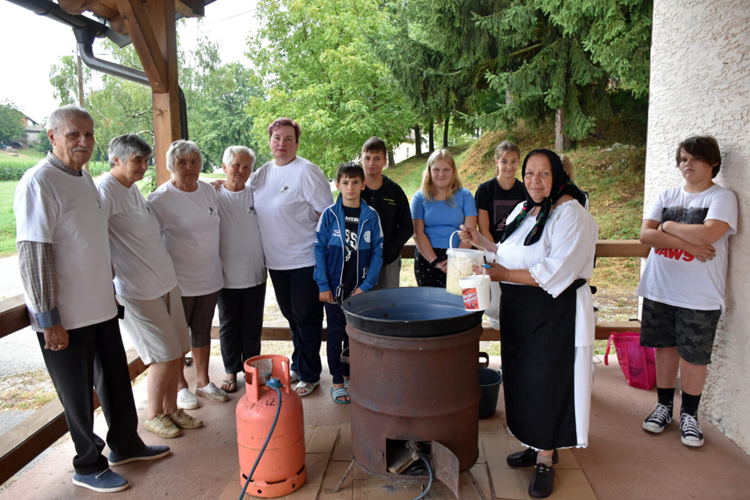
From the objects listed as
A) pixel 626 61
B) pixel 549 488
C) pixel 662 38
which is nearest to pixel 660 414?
pixel 549 488

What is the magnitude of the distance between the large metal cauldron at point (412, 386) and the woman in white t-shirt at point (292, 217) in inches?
42.8

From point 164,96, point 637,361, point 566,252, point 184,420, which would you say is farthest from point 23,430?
point 637,361

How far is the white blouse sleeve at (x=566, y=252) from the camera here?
6.92 ft

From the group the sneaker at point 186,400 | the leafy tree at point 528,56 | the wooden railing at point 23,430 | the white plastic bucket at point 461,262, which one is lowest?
the sneaker at point 186,400

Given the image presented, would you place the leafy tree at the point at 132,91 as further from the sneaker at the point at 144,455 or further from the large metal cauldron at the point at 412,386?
the large metal cauldron at the point at 412,386

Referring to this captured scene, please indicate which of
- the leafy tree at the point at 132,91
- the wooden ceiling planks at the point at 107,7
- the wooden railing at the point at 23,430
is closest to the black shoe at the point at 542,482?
the wooden railing at the point at 23,430

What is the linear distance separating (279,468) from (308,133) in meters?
12.9

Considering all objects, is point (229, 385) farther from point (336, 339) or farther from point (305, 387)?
point (336, 339)

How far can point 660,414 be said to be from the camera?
2979mm

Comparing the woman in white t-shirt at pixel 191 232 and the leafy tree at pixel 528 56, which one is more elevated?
the leafy tree at pixel 528 56

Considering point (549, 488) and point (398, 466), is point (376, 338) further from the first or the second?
point (549, 488)

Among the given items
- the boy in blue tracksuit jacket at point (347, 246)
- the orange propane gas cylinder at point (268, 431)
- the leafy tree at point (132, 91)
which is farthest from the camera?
the leafy tree at point (132, 91)

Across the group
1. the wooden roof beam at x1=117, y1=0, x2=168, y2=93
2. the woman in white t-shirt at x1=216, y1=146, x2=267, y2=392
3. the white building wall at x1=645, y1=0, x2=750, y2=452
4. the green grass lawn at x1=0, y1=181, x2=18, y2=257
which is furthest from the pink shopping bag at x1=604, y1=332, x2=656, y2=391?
the green grass lawn at x1=0, y1=181, x2=18, y2=257

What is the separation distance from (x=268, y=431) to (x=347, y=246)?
1.28 metres
